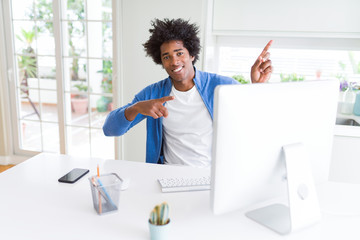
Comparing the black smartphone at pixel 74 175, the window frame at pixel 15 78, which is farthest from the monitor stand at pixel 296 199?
the window frame at pixel 15 78

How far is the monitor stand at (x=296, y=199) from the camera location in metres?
0.92

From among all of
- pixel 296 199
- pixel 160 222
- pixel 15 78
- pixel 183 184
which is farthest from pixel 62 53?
pixel 296 199

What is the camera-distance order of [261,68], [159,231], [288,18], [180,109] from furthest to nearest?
[288,18], [180,109], [261,68], [159,231]

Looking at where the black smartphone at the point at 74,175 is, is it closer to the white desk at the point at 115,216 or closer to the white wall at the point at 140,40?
the white desk at the point at 115,216

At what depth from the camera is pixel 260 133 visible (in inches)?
35.0

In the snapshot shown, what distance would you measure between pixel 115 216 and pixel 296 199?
55cm

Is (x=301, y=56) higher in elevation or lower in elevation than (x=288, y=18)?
lower

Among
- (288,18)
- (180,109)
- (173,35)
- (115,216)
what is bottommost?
(115,216)

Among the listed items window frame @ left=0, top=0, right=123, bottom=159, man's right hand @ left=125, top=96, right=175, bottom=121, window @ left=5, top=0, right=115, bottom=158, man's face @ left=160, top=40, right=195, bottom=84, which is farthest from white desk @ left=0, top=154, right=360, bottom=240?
window @ left=5, top=0, right=115, bottom=158

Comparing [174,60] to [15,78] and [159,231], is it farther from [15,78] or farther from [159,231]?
[15,78]

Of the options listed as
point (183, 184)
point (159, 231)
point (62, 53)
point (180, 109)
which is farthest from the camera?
point (62, 53)

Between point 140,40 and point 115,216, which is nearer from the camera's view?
point 115,216

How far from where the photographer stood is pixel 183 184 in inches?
46.6

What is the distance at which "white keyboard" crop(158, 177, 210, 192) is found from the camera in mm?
1168
